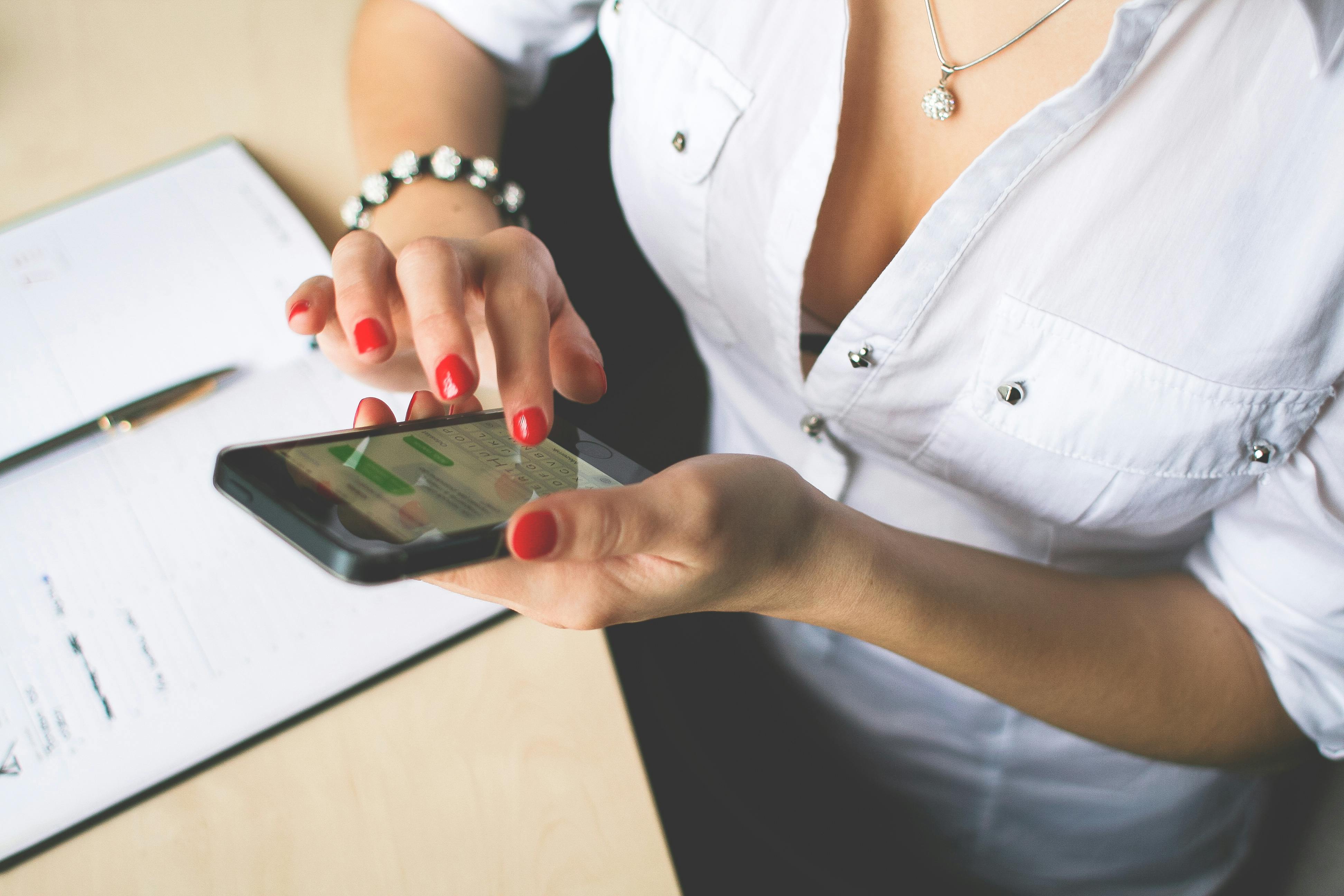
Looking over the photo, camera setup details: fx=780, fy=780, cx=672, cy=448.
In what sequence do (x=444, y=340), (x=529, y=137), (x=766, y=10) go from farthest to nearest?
(x=529, y=137) < (x=766, y=10) < (x=444, y=340)

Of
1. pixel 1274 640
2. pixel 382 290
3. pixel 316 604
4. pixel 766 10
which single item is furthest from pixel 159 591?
pixel 1274 640

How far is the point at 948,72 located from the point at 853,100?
0.06 meters

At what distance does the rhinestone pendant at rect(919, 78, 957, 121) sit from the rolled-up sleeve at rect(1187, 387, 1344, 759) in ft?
0.90

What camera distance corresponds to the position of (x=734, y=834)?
2.65ft

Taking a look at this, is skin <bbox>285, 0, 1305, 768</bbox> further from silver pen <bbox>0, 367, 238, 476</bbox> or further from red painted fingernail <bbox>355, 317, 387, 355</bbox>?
silver pen <bbox>0, 367, 238, 476</bbox>

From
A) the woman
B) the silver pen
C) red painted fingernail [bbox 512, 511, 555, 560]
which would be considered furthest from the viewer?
the silver pen

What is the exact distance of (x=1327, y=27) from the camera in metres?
0.36

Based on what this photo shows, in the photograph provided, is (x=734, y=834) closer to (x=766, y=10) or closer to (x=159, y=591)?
(x=159, y=591)

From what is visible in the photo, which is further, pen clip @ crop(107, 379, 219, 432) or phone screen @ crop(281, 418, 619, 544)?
pen clip @ crop(107, 379, 219, 432)

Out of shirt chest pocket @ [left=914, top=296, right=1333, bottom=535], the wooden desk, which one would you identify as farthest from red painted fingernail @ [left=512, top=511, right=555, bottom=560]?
shirt chest pocket @ [left=914, top=296, right=1333, bottom=535]

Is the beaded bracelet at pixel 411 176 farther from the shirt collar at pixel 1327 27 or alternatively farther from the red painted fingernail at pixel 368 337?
the shirt collar at pixel 1327 27

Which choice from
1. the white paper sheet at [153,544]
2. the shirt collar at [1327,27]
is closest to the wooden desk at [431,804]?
the white paper sheet at [153,544]

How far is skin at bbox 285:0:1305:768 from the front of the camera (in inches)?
13.2

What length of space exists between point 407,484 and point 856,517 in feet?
0.76
